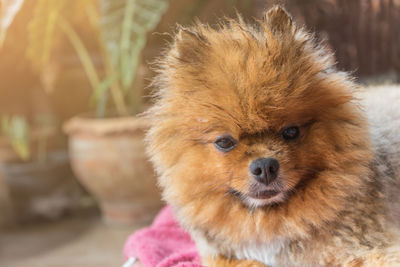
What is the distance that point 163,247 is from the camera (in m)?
1.93

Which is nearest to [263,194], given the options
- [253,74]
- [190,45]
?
[253,74]

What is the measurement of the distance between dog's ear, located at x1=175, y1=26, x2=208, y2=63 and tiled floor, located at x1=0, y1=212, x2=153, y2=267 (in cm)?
175

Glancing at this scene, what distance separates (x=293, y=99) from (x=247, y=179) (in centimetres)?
24

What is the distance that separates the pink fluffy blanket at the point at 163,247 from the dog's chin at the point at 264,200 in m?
0.38

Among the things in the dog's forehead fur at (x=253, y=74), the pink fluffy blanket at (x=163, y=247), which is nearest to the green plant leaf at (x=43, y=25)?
the pink fluffy blanket at (x=163, y=247)

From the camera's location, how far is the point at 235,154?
1.21m

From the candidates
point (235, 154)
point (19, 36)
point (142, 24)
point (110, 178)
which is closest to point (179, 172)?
point (235, 154)

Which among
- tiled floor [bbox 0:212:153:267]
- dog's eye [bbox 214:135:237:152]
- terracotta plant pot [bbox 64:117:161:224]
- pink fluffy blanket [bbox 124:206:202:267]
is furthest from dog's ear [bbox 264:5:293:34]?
tiled floor [bbox 0:212:153:267]

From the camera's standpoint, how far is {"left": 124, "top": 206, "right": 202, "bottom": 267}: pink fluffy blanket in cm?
172

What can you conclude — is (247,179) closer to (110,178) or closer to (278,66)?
(278,66)

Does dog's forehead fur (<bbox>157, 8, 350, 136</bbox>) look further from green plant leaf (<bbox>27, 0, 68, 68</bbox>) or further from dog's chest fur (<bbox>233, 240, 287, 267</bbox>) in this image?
green plant leaf (<bbox>27, 0, 68, 68</bbox>)

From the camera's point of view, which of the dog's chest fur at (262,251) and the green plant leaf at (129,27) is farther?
the green plant leaf at (129,27)

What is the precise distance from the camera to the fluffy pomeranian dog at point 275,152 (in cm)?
118

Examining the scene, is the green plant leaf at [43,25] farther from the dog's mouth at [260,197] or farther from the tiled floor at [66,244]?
the dog's mouth at [260,197]
